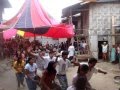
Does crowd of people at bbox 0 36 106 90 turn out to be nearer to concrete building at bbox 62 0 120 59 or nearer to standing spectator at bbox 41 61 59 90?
standing spectator at bbox 41 61 59 90

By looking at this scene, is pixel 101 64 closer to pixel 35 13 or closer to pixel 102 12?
pixel 102 12

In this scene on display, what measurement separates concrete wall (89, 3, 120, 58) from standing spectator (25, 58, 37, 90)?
50.5 feet

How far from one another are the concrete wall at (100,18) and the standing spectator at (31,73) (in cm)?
1540

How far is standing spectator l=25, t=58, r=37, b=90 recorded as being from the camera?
34.4 feet

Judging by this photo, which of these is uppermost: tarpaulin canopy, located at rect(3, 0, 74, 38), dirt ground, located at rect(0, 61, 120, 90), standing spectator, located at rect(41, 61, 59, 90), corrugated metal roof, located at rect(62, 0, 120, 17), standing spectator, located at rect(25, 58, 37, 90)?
corrugated metal roof, located at rect(62, 0, 120, 17)

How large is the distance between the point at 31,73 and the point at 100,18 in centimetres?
1589

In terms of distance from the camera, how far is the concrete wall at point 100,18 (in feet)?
84.3

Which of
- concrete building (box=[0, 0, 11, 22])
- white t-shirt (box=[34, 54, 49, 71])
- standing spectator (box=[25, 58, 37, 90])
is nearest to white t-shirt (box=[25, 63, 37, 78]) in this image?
standing spectator (box=[25, 58, 37, 90])

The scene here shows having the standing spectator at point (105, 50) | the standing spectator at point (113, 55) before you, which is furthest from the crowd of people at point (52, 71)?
the standing spectator at point (105, 50)

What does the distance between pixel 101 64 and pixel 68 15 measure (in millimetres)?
8663

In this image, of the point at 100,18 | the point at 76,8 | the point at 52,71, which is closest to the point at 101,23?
the point at 100,18

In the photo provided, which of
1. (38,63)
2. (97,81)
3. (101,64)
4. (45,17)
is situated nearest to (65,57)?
(38,63)

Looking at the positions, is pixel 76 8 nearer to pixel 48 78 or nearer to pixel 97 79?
pixel 97 79

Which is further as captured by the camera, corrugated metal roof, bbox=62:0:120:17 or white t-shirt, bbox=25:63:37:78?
corrugated metal roof, bbox=62:0:120:17
